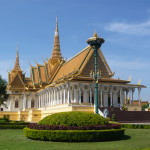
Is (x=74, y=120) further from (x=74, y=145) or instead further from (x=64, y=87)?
(x=64, y=87)

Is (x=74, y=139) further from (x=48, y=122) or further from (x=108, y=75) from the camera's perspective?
(x=108, y=75)

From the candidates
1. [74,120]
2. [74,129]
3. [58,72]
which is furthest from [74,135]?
[58,72]

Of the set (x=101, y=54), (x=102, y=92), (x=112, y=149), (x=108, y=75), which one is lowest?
(x=112, y=149)

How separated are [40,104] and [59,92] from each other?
1043 cm

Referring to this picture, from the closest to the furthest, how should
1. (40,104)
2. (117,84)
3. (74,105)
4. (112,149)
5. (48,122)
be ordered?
(112,149), (48,122), (74,105), (117,84), (40,104)

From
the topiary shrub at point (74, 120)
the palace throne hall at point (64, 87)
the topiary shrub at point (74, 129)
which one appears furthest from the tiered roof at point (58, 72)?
the topiary shrub at point (74, 129)

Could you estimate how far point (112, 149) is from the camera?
10.2 m

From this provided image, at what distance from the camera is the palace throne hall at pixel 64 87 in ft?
117

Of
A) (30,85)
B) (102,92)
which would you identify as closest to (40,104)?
(30,85)

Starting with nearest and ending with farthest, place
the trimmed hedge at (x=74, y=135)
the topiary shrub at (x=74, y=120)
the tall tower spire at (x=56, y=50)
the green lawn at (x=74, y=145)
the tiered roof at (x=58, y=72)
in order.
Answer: the green lawn at (x=74, y=145) < the trimmed hedge at (x=74, y=135) < the topiary shrub at (x=74, y=120) < the tiered roof at (x=58, y=72) < the tall tower spire at (x=56, y=50)

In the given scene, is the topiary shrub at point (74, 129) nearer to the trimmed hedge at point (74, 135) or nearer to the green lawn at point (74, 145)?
the trimmed hedge at point (74, 135)

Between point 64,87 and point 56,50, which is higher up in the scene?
point 56,50

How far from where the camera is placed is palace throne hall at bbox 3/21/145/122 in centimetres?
3581

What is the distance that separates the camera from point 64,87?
37000 millimetres
